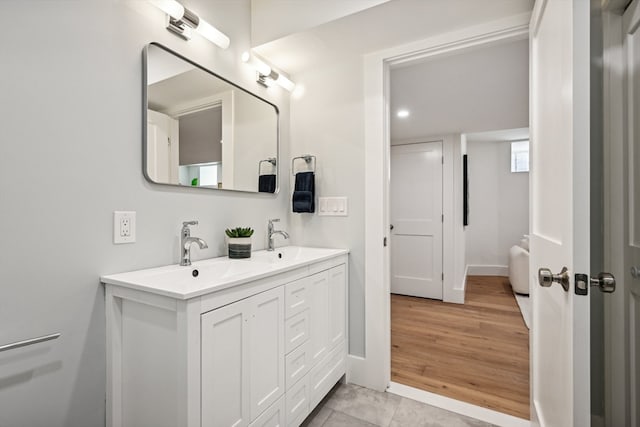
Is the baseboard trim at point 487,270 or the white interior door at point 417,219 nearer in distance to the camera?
the white interior door at point 417,219

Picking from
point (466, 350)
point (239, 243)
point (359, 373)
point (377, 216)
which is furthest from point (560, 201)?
point (466, 350)

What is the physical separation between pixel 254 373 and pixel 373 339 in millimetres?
949

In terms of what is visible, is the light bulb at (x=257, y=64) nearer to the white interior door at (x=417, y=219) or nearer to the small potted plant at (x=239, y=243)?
the small potted plant at (x=239, y=243)

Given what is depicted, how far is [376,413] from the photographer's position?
5.48ft

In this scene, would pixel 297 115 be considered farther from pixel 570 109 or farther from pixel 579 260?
pixel 579 260

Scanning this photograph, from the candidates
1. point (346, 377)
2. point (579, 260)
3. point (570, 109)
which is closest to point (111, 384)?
point (346, 377)

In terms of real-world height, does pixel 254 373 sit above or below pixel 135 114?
below

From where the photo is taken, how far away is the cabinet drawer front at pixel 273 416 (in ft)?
4.04

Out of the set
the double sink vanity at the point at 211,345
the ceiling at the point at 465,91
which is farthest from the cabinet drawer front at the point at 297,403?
the ceiling at the point at 465,91

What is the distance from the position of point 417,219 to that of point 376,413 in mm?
2749

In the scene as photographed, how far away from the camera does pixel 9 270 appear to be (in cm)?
97

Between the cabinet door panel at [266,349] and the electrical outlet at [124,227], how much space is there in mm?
583

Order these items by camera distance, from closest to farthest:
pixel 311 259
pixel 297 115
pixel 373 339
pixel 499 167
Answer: pixel 311 259, pixel 373 339, pixel 297 115, pixel 499 167

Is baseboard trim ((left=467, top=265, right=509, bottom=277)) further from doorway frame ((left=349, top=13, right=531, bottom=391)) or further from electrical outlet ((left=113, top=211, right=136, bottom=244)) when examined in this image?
electrical outlet ((left=113, top=211, right=136, bottom=244))
